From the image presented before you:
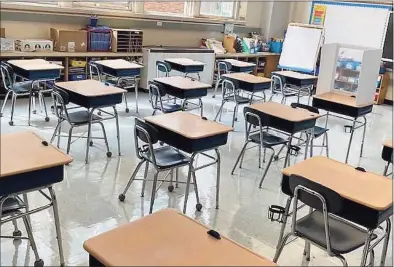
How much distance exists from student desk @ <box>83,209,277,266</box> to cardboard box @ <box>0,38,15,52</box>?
194 inches

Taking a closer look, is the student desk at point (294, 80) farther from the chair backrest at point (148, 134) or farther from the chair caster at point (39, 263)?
the chair caster at point (39, 263)

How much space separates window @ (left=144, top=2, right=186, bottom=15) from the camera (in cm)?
791

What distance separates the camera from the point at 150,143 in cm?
302

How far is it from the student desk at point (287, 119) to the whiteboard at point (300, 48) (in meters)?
5.11

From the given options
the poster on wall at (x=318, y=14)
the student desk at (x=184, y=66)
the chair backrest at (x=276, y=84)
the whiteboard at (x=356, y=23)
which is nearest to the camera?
the chair backrest at (x=276, y=84)

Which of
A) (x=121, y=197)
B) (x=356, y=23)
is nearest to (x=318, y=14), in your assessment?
(x=356, y=23)

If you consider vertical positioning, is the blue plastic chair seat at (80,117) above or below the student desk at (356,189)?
below

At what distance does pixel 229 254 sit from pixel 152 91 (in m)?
3.47

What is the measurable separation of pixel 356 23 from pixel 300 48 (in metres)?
1.20

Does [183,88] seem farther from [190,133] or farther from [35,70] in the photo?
[190,133]

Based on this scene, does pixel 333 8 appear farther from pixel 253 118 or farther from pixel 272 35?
pixel 253 118

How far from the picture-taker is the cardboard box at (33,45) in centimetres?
609

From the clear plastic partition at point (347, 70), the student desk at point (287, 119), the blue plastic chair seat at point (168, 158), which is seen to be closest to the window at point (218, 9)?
the clear plastic partition at point (347, 70)

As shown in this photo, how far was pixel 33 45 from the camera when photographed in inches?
243
